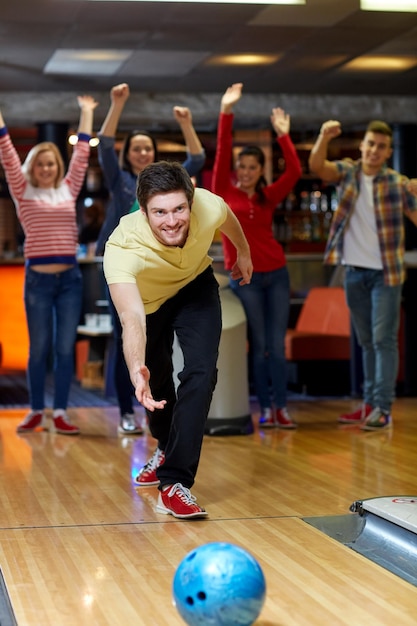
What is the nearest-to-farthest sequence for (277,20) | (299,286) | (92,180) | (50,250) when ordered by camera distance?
(50,250), (277,20), (299,286), (92,180)

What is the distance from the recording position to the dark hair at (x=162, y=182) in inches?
130

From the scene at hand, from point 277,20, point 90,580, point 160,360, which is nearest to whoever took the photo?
point 90,580

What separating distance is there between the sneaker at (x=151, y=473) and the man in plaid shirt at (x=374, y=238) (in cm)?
174

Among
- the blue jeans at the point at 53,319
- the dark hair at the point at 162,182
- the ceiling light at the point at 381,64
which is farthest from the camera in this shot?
the ceiling light at the point at 381,64

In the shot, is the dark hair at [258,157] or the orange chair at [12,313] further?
the orange chair at [12,313]

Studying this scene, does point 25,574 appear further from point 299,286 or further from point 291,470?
point 299,286

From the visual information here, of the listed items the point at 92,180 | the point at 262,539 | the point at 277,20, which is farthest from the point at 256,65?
the point at 262,539

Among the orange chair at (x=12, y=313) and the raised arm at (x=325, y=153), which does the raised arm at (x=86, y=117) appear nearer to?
the raised arm at (x=325, y=153)

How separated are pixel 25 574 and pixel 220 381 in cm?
269

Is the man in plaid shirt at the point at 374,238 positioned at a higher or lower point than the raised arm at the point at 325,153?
lower

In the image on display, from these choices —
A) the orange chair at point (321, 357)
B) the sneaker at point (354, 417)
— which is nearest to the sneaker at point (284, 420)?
the sneaker at point (354, 417)

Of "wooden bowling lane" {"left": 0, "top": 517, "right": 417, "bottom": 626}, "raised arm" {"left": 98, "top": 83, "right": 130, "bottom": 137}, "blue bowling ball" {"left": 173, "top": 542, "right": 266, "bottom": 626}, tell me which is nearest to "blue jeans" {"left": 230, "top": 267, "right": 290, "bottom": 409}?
"raised arm" {"left": 98, "top": 83, "right": 130, "bottom": 137}

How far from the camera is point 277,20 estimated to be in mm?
8672

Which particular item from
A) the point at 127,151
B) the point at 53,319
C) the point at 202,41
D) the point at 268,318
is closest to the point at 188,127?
the point at 127,151
